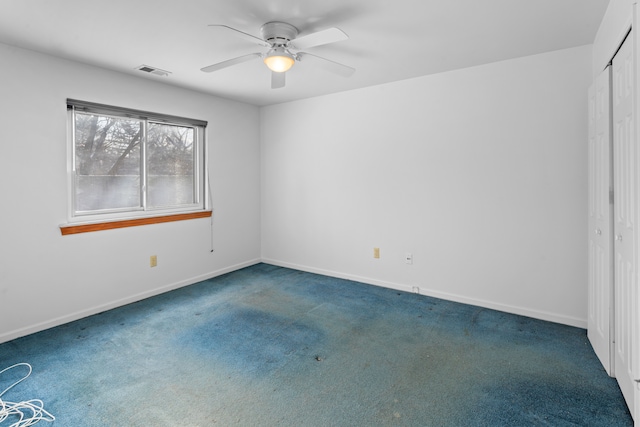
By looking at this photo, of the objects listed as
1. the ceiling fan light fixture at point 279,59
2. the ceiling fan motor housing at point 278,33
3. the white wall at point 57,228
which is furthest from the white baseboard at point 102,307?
the ceiling fan motor housing at point 278,33

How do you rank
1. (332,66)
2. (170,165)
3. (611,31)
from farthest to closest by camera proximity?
(170,165)
(332,66)
(611,31)

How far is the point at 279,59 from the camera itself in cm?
251

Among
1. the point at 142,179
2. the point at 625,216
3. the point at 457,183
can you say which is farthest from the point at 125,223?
the point at 625,216

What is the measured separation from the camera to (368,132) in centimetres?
401

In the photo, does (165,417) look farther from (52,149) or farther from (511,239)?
(511,239)

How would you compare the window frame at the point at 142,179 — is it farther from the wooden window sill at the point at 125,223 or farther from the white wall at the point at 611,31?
the white wall at the point at 611,31

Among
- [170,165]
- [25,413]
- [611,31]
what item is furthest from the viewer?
[170,165]

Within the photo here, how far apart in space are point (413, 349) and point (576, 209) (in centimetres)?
186

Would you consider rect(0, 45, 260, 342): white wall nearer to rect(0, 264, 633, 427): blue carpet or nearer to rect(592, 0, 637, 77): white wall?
rect(0, 264, 633, 427): blue carpet

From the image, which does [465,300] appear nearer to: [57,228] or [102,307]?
[102,307]

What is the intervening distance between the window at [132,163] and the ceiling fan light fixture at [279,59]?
1.86 metres

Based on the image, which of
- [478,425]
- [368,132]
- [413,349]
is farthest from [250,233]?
[478,425]

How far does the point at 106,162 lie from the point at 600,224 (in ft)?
14.0

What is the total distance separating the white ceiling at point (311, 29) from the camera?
2.15 m
